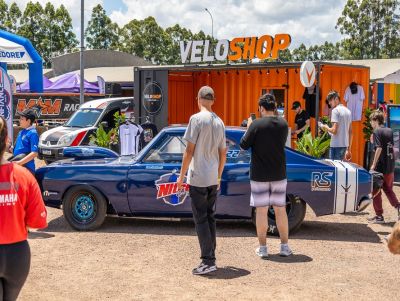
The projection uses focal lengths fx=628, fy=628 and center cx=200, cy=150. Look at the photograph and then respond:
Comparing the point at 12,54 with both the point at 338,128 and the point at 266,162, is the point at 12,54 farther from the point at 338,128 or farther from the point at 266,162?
the point at 266,162

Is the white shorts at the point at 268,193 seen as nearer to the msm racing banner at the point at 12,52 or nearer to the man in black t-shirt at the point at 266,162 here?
the man in black t-shirt at the point at 266,162

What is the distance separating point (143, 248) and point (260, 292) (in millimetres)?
2118

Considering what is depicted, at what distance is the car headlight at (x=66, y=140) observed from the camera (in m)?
16.1

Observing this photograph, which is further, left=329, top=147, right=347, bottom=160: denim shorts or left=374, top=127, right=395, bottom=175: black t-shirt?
left=329, top=147, right=347, bottom=160: denim shorts

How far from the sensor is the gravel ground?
5805 mm

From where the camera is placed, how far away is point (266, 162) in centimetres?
683

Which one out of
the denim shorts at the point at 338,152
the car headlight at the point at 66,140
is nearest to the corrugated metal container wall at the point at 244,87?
the car headlight at the point at 66,140

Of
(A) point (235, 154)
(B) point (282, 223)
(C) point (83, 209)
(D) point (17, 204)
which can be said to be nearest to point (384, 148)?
(A) point (235, 154)

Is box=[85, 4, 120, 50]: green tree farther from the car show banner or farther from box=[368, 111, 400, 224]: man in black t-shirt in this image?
box=[368, 111, 400, 224]: man in black t-shirt

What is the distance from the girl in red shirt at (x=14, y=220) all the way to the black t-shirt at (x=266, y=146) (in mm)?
3451

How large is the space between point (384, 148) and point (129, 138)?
633 cm

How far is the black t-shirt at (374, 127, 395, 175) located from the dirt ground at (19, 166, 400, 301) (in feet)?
2.93

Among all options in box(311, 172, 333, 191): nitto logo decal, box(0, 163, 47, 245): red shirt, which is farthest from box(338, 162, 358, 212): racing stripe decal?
box(0, 163, 47, 245): red shirt

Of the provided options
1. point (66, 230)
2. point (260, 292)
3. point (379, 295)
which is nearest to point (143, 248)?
point (66, 230)
